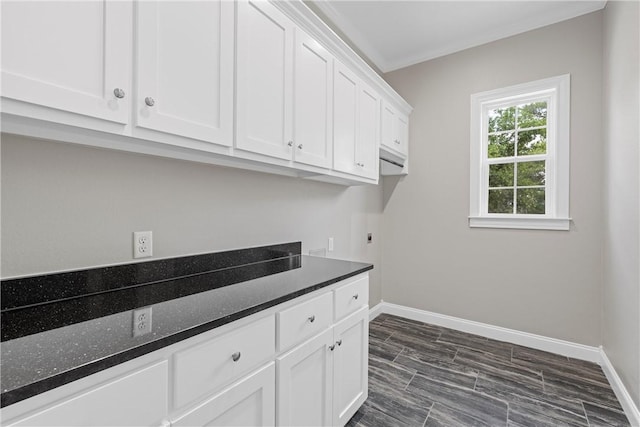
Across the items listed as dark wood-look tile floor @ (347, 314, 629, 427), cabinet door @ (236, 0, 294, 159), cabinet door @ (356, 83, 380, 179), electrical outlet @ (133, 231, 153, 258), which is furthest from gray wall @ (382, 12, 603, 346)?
electrical outlet @ (133, 231, 153, 258)

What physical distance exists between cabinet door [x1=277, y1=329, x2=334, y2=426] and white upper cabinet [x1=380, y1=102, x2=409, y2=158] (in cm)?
193

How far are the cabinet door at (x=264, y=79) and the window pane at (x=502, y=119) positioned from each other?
2385 mm

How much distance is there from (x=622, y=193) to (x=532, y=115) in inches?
46.7

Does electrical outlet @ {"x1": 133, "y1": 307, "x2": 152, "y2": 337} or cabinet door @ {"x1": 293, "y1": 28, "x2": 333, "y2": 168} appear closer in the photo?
electrical outlet @ {"x1": 133, "y1": 307, "x2": 152, "y2": 337}

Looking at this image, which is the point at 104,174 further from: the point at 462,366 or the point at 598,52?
the point at 598,52

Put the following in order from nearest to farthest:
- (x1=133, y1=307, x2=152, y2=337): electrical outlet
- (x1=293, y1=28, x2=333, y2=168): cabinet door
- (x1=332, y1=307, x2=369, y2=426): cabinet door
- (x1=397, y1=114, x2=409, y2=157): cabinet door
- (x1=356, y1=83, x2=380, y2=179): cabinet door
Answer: (x1=133, y1=307, x2=152, y2=337): electrical outlet → (x1=332, y1=307, x2=369, y2=426): cabinet door → (x1=293, y1=28, x2=333, y2=168): cabinet door → (x1=356, y1=83, x2=380, y2=179): cabinet door → (x1=397, y1=114, x2=409, y2=157): cabinet door

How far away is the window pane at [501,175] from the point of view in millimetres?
2898

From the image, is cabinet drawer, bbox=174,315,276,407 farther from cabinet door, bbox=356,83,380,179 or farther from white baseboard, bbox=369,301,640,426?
white baseboard, bbox=369,301,640,426

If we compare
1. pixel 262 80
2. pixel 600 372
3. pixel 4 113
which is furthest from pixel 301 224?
pixel 600 372

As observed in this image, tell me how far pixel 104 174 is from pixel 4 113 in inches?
17.3

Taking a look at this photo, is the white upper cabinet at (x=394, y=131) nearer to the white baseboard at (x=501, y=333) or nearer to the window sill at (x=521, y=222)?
the window sill at (x=521, y=222)

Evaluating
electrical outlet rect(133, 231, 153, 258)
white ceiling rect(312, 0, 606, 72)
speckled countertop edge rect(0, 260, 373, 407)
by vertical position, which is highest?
white ceiling rect(312, 0, 606, 72)

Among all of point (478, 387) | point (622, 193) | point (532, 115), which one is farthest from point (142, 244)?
point (532, 115)

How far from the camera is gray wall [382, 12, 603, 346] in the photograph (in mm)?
2467
